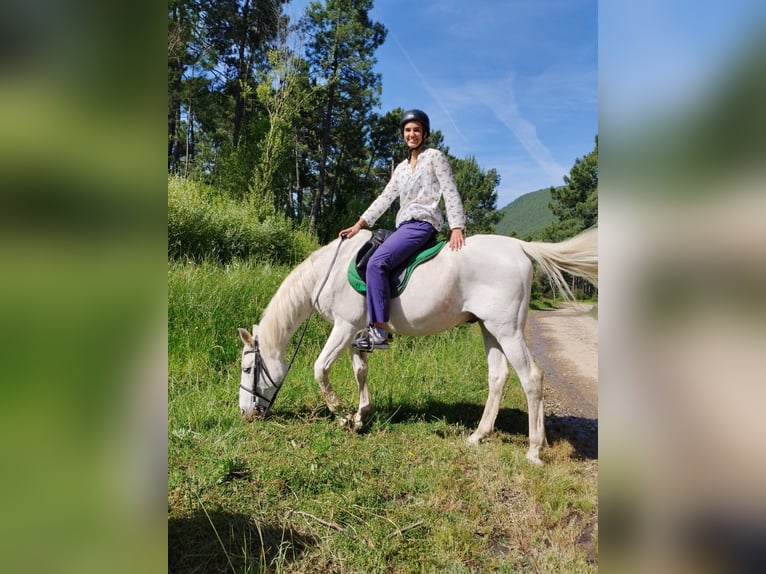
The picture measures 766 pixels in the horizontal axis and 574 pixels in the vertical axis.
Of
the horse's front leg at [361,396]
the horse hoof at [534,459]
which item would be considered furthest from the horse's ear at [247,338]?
the horse hoof at [534,459]

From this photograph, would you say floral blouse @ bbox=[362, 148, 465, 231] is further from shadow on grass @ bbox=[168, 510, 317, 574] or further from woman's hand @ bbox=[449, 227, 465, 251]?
shadow on grass @ bbox=[168, 510, 317, 574]

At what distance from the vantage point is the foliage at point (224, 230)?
28.5ft

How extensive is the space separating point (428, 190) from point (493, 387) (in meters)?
1.81

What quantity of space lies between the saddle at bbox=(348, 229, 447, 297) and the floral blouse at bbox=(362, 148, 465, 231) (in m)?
0.20

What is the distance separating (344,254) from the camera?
3.79 metres

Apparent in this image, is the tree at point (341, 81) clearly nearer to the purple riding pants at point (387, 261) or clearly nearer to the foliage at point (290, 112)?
the foliage at point (290, 112)

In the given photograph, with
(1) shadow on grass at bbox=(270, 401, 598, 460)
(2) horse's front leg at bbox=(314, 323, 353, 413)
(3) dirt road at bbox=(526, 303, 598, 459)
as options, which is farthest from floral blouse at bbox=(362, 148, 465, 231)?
(1) shadow on grass at bbox=(270, 401, 598, 460)

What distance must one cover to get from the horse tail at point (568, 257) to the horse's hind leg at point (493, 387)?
30.0 inches

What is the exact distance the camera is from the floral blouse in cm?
343
